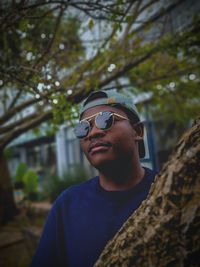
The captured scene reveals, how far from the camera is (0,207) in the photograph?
7812 millimetres

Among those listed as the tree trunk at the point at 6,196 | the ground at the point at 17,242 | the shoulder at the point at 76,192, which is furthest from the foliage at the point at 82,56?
the tree trunk at the point at 6,196

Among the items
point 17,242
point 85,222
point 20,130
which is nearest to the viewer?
point 85,222

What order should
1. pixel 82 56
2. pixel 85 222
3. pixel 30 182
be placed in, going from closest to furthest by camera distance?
pixel 85 222
pixel 82 56
pixel 30 182

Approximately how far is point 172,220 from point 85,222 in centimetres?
84

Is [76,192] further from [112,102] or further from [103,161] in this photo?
[112,102]

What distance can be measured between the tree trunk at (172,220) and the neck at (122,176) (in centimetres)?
57

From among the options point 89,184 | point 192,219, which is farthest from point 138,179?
point 192,219

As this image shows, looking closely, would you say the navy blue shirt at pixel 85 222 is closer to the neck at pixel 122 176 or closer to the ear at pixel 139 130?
the neck at pixel 122 176

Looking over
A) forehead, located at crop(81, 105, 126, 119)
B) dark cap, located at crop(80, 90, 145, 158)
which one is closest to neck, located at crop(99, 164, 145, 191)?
dark cap, located at crop(80, 90, 145, 158)

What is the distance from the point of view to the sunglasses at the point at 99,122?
2.10 meters

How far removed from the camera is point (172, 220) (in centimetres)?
137

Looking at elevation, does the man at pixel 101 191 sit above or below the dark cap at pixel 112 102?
below

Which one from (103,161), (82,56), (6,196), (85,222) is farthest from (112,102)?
(6,196)

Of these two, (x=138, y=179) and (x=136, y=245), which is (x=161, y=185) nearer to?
(x=136, y=245)
